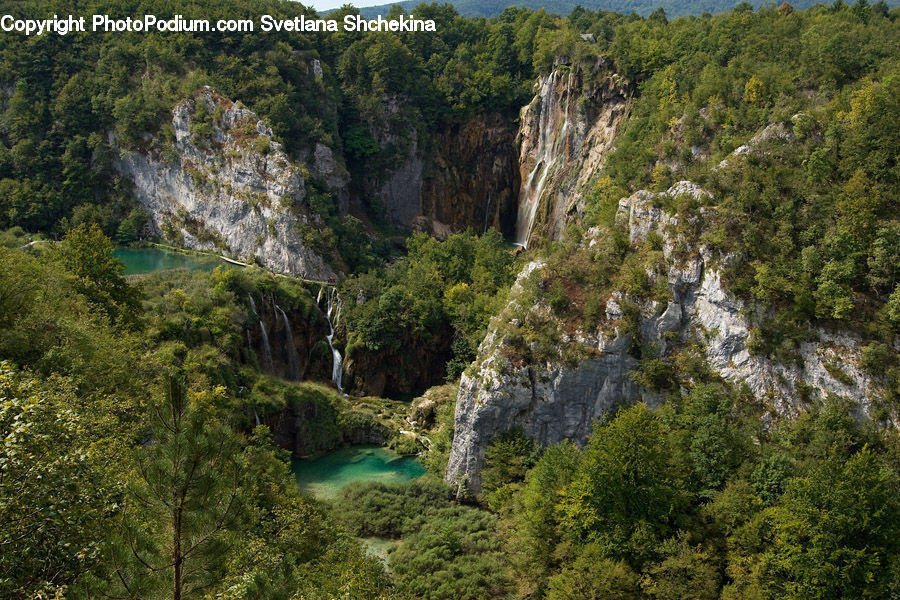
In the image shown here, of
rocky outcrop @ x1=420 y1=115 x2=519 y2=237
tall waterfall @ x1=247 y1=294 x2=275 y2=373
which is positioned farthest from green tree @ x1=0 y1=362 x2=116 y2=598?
rocky outcrop @ x1=420 y1=115 x2=519 y2=237

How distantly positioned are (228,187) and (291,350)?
18.5m

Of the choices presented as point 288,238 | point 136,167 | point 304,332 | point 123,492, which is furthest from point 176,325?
point 136,167

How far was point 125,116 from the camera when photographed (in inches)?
2266

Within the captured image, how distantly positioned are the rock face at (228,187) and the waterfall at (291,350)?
727 cm

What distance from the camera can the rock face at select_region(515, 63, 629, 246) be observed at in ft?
177

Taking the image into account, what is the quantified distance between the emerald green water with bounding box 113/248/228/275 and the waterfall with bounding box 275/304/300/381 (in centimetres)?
966

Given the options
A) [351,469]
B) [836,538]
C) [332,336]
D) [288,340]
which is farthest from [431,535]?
[332,336]

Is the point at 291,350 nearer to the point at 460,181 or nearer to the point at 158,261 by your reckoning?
the point at 158,261

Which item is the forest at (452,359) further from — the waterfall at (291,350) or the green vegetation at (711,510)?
the waterfall at (291,350)

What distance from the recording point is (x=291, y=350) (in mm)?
44688

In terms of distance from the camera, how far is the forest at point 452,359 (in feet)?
37.3

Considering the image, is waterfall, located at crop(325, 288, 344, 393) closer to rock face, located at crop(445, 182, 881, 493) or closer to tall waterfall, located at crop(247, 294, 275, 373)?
tall waterfall, located at crop(247, 294, 275, 373)

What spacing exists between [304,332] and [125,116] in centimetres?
2927

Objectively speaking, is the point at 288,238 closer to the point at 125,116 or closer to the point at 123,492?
the point at 125,116
